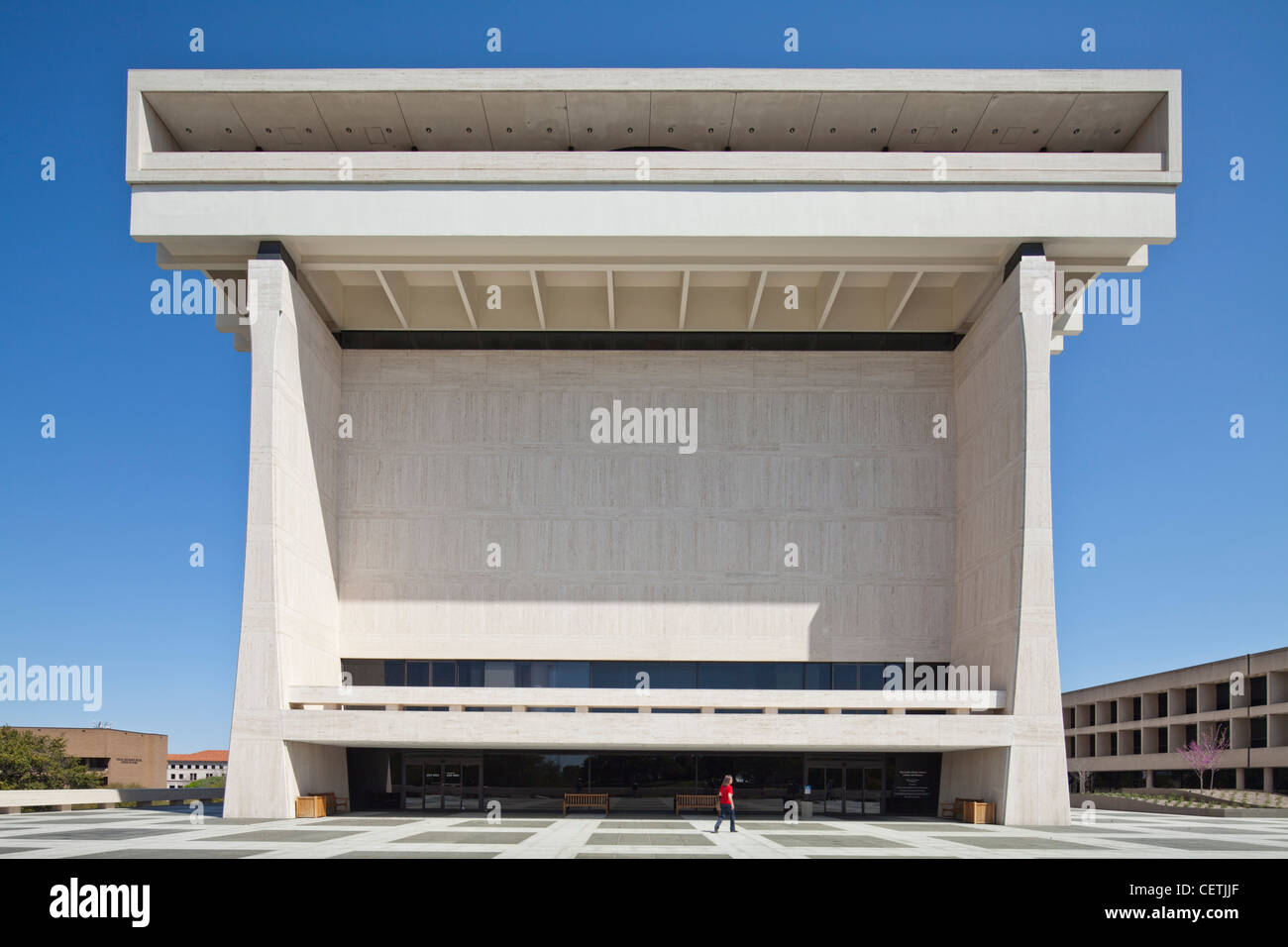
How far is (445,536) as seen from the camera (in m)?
31.3

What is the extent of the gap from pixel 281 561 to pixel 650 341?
12.8 metres

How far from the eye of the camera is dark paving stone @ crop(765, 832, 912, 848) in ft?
58.1

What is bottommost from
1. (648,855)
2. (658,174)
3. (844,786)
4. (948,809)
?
(948,809)

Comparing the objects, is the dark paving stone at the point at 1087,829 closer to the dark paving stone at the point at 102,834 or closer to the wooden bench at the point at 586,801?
the wooden bench at the point at 586,801

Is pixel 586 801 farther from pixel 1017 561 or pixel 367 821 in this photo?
pixel 1017 561

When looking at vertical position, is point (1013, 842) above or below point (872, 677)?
below

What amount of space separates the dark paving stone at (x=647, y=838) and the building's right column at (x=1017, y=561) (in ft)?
28.6

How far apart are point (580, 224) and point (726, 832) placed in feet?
49.1

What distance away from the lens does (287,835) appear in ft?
63.2

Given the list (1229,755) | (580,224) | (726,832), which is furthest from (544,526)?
(1229,755)

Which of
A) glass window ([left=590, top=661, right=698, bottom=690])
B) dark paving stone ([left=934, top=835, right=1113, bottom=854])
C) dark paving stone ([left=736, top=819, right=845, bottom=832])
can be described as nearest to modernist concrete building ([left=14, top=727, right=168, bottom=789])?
glass window ([left=590, top=661, right=698, bottom=690])

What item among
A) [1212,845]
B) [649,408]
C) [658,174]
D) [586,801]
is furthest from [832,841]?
[658,174]
